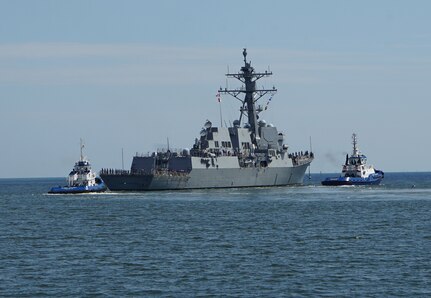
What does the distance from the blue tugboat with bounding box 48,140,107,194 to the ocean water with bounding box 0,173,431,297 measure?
25301mm

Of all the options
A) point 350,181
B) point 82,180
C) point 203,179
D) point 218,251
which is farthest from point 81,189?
point 218,251

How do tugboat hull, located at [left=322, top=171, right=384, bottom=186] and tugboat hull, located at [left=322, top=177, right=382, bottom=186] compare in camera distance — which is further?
tugboat hull, located at [left=322, top=171, right=384, bottom=186]

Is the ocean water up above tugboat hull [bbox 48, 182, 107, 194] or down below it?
below

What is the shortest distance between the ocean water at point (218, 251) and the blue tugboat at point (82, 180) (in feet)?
83.0

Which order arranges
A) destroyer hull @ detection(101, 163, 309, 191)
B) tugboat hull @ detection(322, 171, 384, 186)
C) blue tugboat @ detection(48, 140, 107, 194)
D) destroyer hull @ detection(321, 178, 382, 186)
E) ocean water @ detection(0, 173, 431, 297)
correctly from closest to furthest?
ocean water @ detection(0, 173, 431, 297)
blue tugboat @ detection(48, 140, 107, 194)
destroyer hull @ detection(101, 163, 309, 191)
destroyer hull @ detection(321, 178, 382, 186)
tugboat hull @ detection(322, 171, 384, 186)

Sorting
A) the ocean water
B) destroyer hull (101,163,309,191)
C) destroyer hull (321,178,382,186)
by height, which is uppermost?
destroyer hull (101,163,309,191)

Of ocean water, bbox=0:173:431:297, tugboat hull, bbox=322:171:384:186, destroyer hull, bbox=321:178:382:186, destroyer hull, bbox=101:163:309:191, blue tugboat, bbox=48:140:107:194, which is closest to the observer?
ocean water, bbox=0:173:431:297

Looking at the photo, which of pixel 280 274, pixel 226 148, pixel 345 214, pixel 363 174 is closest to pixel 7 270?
pixel 280 274

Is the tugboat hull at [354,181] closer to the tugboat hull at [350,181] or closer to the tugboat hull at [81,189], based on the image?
the tugboat hull at [350,181]

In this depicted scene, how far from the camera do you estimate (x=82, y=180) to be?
108m

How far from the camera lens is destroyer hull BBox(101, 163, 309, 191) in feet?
363

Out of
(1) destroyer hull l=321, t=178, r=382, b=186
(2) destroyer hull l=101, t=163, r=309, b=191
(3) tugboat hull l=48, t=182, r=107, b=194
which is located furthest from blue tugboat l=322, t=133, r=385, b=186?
(3) tugboat hull l=48, t=182, r=107, b=194

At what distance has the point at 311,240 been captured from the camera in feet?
168

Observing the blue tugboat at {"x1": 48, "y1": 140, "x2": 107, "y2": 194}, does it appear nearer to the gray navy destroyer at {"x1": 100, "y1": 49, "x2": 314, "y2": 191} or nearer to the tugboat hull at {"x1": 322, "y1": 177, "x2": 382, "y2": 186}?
the gray navy destroyer at {"x1": 100, "y1": 49, "x2": 314, "y2": 191}
